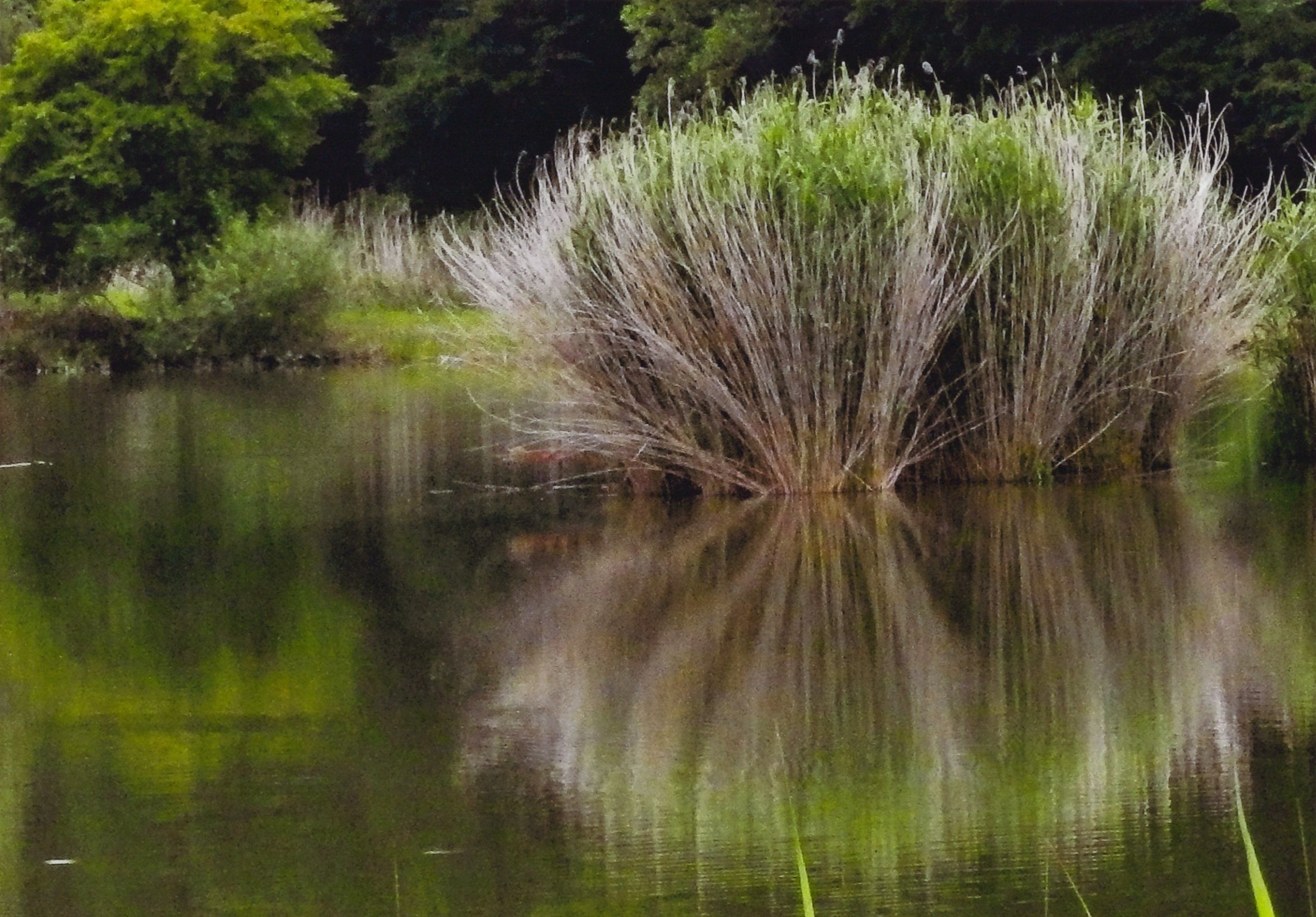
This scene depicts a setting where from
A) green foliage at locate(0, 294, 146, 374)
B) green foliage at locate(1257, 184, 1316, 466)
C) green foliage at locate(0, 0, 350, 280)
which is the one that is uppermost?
green foliage at locate(0, 0, 350, 280)

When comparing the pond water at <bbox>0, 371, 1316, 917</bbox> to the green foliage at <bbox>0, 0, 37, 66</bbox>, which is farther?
the green foliage at <bbox>0, 0, 37, 66</bbox>

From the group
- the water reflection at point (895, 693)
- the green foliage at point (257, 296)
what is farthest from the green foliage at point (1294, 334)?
the green foliage at point (257, 296)

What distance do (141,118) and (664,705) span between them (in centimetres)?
2647

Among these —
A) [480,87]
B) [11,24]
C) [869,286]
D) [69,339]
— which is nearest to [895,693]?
[869,286]

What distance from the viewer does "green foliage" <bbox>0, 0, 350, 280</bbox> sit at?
106 feet

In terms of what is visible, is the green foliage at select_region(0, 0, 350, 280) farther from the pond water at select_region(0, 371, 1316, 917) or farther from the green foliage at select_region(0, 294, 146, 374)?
the pond water at select_region(0, 371, 1316, 917)

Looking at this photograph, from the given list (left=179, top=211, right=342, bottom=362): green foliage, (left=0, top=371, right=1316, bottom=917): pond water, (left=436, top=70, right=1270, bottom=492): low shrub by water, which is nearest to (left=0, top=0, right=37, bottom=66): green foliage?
(left=179, top=211, right=342, bottom=362): green foliage

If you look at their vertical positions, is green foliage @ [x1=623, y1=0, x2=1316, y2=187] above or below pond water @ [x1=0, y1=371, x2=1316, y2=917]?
above

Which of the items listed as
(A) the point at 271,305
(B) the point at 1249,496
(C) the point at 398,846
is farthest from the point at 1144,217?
(A) the point at 271,305

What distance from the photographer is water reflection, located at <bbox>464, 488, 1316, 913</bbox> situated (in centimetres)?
566

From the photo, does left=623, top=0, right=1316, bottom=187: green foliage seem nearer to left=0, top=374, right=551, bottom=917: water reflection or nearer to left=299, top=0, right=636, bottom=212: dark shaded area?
left=299, top=0, right=636, bottom=212: dark shaded area

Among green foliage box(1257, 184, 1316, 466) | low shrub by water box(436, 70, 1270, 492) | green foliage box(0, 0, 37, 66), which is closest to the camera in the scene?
low shrub by water box(436, 70, 1270, 492)

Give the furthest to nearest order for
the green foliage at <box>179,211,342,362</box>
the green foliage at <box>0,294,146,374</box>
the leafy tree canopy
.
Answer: the leafy tree canopy → the green foliage at <box>0,294,146,374</box> → the green foliage at <box>179,211,342,362</box>

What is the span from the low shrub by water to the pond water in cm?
49
